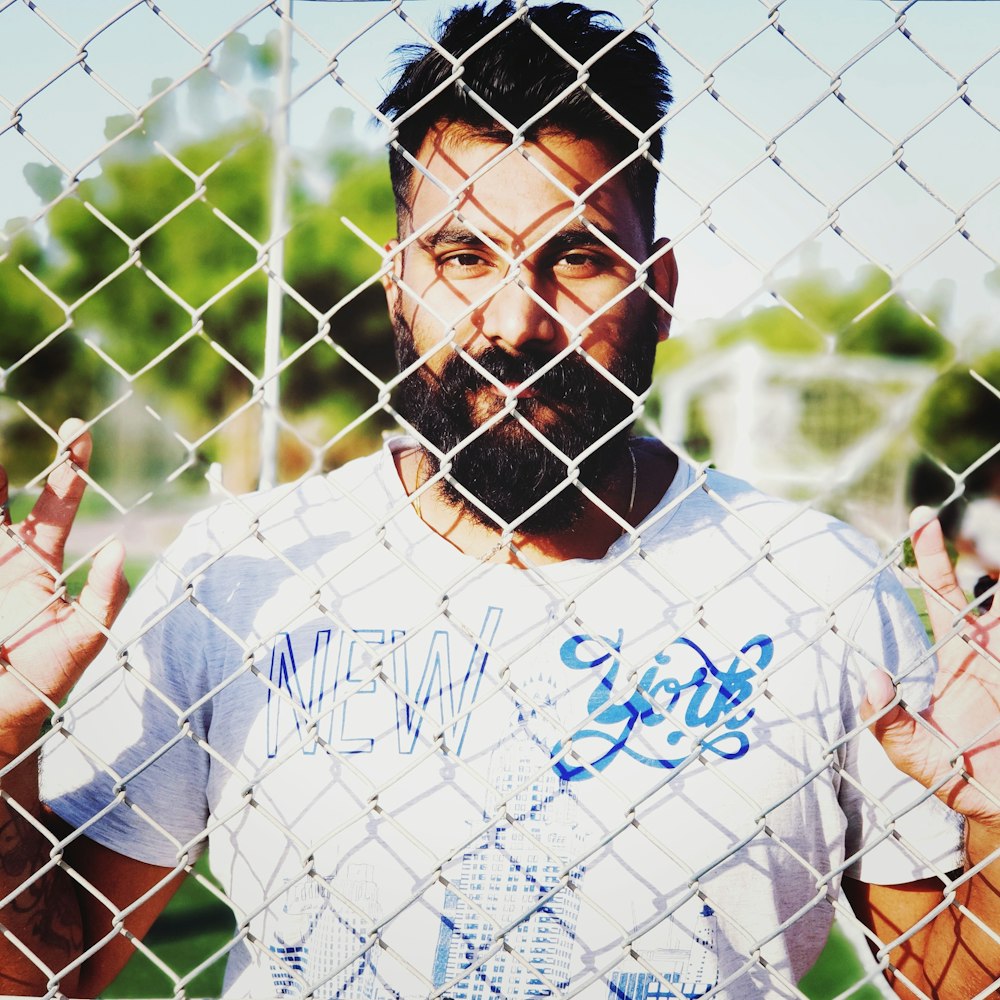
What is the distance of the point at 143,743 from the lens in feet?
5.57

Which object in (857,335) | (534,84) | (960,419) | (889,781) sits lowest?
(889,781)

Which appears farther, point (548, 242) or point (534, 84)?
point (534, 84)

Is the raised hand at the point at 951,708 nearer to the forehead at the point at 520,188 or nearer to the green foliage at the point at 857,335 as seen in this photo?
the forehead at the point at 520,188

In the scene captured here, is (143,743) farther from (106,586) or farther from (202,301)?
(202,301)

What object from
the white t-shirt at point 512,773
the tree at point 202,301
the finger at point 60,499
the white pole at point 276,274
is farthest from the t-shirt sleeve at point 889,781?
the tree at point 202,301

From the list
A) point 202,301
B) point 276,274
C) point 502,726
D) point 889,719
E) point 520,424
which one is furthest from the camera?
point 202,301

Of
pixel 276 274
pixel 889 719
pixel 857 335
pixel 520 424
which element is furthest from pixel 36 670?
pixel 857 335

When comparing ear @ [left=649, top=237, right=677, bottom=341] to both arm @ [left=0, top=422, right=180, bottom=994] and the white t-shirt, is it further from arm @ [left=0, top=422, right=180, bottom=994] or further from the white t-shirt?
arm @ [left=0, top=422, right=180, bottom=994]

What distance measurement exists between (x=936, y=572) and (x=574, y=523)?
2.31 ft

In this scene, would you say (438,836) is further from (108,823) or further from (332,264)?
(332,264)

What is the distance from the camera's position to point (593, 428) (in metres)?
1.82

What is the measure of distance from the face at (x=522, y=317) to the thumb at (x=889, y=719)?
0.60 m

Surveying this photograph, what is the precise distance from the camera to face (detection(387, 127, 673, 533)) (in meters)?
1.64

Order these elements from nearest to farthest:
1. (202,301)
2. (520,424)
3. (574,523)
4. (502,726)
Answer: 1. (502,726)
2. (520,424)
3. (574,523)
4. (202,301)
